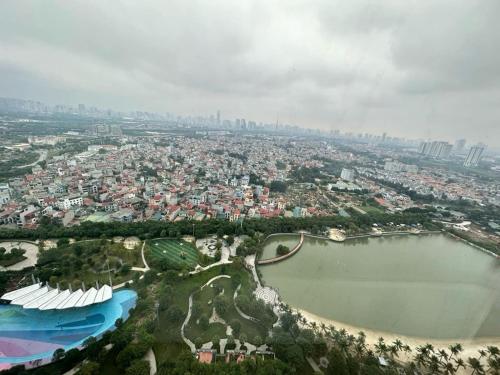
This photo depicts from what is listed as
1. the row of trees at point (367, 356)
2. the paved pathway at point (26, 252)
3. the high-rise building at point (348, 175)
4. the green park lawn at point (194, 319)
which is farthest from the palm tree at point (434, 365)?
the high-rise building at point (348, 175)

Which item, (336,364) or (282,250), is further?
(282,250)

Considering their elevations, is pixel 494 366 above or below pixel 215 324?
above

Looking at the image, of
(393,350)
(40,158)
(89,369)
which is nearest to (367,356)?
(393,350)

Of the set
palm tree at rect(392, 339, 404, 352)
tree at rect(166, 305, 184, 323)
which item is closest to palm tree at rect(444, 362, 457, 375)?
palm tree at rect(392, 339, 404, 352)

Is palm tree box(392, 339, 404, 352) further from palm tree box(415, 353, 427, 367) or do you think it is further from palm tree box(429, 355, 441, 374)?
palm tree box(429, 355, 441, 374)

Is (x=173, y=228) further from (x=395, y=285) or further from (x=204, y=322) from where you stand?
(x=395, y=285)

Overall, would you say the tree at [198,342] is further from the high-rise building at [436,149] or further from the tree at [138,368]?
the high-rise building at [436,149]
